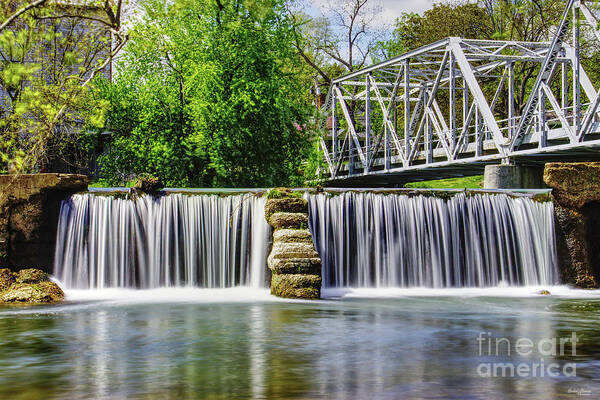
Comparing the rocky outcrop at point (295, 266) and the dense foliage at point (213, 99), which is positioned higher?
the dense foliage at point (213, 99)

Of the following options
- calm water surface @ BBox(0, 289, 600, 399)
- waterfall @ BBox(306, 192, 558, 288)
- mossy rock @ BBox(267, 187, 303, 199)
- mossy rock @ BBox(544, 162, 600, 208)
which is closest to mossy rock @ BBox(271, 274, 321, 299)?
calm water surface @ BBox(0, 289, 600, 399)

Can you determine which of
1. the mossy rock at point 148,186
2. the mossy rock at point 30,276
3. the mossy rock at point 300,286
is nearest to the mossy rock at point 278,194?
the mossy rock at point 300,286

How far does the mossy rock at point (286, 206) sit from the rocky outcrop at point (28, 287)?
536 cm

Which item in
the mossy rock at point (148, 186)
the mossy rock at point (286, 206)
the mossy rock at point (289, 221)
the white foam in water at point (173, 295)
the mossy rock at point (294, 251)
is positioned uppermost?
the mossy rock at point (148, 186)

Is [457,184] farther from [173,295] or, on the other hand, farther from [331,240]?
[173,295]

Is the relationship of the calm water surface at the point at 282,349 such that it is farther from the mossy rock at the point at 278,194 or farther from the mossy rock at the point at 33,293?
the mossy rock at the point at 278,194

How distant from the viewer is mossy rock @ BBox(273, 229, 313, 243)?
17297 millimetres

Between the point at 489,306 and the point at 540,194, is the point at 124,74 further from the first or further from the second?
the point at 489,306

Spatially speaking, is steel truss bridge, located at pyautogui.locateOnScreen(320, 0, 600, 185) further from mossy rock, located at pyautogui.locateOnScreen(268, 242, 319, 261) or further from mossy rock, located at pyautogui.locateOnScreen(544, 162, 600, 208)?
mossy rock, located at pyautogui.locateOnScreen(268, 242, 319, 261)

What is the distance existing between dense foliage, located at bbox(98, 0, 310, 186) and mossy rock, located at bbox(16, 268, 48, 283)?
1041 centimetres

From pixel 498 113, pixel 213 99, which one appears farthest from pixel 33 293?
pixel 498 113

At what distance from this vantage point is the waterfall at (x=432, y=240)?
20.9 metres

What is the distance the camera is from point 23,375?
31.6 ft

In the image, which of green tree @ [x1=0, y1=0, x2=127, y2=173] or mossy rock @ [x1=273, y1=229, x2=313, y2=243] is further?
mossy rock @ [x1=273, y1=229, x2=313, y2=243]
